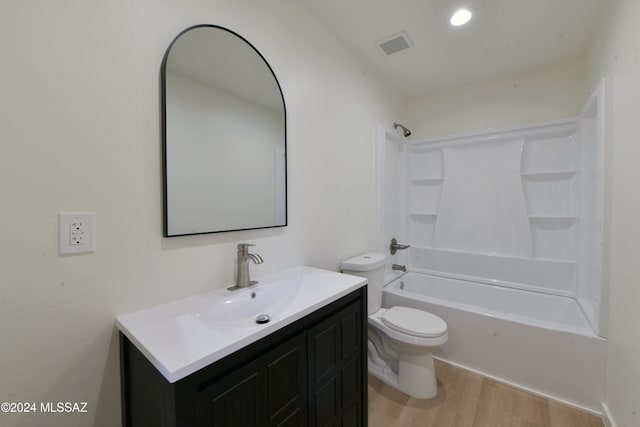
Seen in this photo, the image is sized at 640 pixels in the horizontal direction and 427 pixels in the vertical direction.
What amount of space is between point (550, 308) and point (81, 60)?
134 inches

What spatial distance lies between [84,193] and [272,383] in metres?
0.87

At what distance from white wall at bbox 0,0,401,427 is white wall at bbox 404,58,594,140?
2348mm

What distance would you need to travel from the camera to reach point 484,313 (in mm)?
1942

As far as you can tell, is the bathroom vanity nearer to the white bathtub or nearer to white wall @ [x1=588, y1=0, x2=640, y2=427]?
the white bathtub

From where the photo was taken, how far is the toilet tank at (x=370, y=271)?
6.10 ft

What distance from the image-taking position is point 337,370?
1.16 m

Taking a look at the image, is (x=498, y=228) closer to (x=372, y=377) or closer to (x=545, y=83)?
(x=545, y=83)

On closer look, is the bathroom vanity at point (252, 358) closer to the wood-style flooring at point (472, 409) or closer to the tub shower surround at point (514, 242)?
the wood-style flooring at point (472, 409)

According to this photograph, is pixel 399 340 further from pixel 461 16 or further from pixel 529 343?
pixel 461 16

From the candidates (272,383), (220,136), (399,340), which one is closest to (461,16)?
(220,136)

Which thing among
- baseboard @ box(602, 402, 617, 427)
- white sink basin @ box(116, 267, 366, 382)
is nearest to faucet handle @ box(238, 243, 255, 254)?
white sink basin @ box(116, 267, 366, 382)

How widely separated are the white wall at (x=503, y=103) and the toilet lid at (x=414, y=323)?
6.51 ft

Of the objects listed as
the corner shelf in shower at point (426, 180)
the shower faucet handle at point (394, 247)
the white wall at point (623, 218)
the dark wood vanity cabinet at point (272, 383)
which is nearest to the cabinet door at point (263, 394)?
the dark wood vanity cabinet at point (272, 383)

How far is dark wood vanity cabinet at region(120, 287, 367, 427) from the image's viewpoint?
68 centimetres
